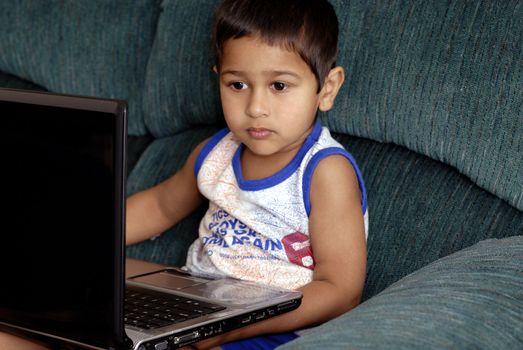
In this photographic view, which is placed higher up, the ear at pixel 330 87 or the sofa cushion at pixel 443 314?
the ear at pixel 330 87

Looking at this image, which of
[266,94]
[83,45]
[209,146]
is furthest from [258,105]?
[83,45]

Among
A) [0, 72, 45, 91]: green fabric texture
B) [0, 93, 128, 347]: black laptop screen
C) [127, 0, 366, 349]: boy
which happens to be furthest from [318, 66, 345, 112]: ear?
Answer: [0, 72, 45, 91]: green fabric texture

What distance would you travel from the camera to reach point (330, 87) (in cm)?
162

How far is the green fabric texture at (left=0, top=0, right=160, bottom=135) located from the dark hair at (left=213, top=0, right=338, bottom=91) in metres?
0.58

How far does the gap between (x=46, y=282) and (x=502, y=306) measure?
1.86ft

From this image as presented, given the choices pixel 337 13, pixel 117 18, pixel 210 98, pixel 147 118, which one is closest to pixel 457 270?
pixel 337 13

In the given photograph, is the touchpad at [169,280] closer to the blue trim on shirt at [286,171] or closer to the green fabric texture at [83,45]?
the blue trim on shirt at [286,171]

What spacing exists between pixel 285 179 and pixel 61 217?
572mm

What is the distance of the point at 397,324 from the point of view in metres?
1.08

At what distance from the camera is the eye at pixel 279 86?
1.54m

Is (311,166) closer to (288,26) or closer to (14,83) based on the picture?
(288,26)

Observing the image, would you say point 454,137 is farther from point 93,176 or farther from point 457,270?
point 93,176

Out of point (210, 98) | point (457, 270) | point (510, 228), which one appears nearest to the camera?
point (457, 270)

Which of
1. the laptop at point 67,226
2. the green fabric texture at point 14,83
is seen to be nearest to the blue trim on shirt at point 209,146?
the laptop at point 67,226
